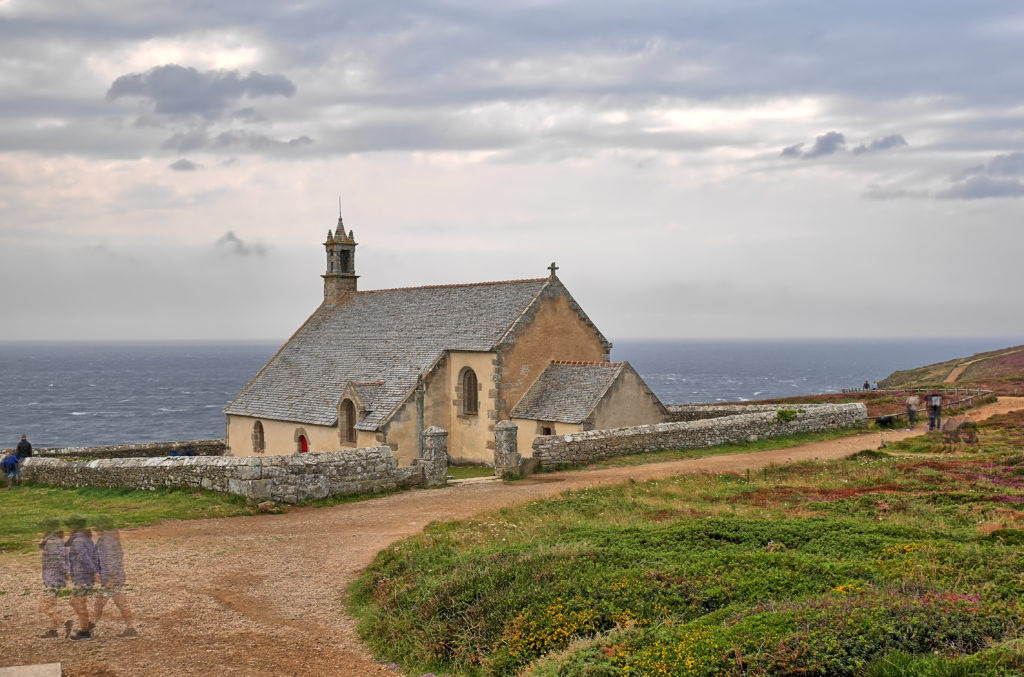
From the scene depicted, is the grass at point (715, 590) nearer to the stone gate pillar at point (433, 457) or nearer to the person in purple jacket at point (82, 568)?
the person in purple jacket at point (82, 568)

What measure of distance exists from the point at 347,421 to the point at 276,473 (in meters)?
12.7

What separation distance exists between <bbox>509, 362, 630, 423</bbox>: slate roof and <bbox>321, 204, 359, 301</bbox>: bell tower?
1665 centimetres

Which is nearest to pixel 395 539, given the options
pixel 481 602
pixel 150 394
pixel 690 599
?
pixel 481 602

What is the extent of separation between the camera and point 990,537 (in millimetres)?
13344

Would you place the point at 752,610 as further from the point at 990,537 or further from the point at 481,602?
the point at 990,537

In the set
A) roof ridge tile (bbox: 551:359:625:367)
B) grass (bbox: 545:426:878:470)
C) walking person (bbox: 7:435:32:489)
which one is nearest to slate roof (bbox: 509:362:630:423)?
roof ridge tile (bbox: 551:359:625:367)

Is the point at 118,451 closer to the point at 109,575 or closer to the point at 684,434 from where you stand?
the point at 684,434

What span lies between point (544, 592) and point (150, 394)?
132 meters

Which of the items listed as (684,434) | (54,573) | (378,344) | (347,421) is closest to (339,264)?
(378,344)

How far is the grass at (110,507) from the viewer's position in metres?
18.7

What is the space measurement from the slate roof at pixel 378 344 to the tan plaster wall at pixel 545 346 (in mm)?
795

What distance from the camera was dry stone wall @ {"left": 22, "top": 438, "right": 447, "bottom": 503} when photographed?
69.1 ft

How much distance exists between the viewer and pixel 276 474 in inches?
829

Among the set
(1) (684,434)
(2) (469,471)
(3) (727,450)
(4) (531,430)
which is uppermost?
(4) (531,430)
